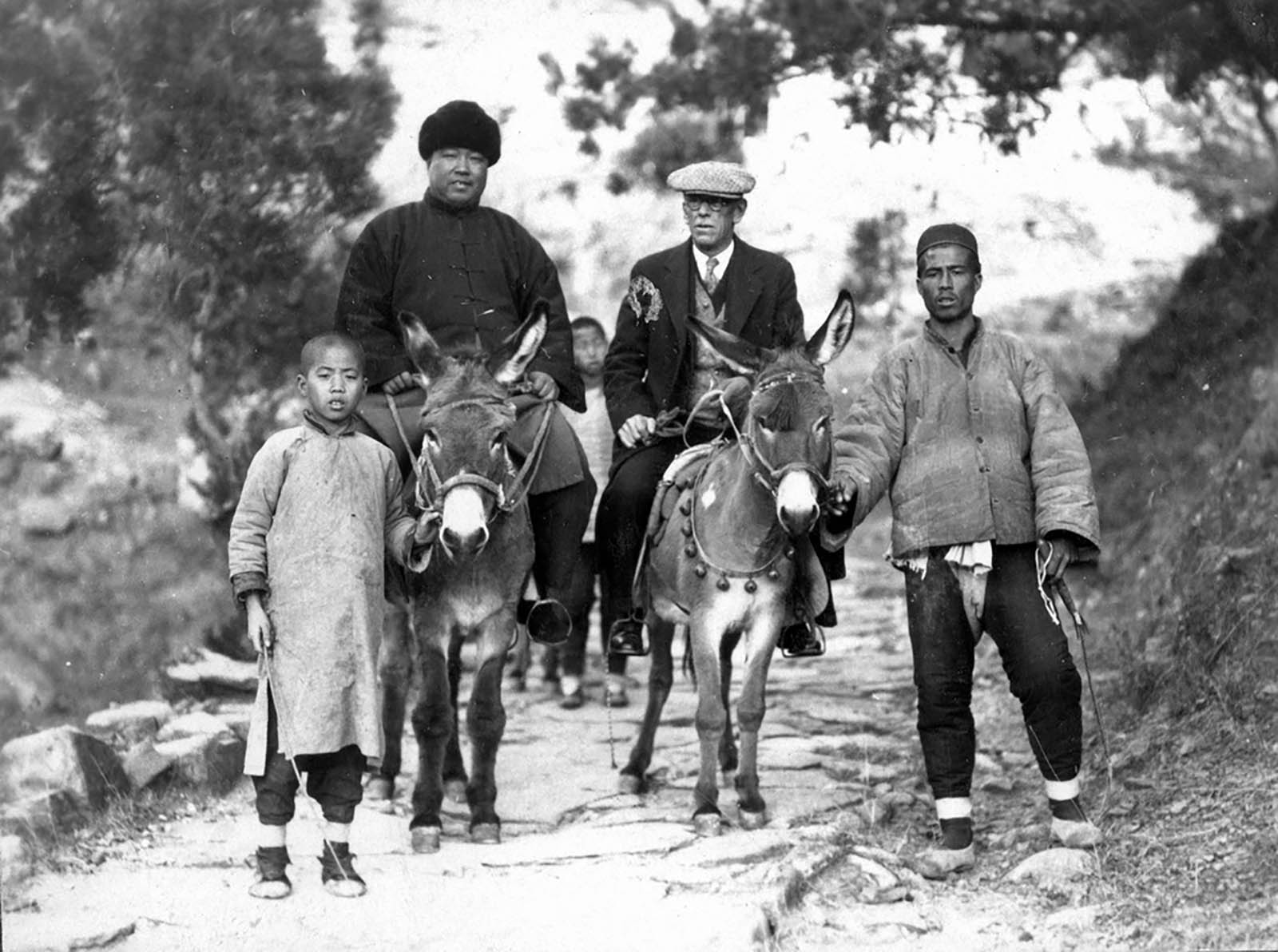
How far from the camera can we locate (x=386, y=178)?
920 cm

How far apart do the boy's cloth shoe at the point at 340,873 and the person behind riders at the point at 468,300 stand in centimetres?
143

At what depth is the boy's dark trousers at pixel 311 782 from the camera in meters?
5.22

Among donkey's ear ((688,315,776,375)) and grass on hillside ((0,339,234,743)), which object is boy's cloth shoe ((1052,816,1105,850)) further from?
grass on hillside ((0,339,234,743))

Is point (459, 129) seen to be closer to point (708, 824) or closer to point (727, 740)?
point (727, 740)

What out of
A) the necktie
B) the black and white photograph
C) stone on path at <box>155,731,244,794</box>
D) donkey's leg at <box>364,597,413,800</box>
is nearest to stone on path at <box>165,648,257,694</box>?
the black and white photograph

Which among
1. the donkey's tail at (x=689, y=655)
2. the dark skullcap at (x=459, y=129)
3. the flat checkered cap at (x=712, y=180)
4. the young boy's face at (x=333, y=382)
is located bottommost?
the donkey's tail at (x=689, y=655)

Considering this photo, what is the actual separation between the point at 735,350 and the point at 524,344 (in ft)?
2.83

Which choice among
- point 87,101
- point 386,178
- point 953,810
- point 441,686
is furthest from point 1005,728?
point 87,101

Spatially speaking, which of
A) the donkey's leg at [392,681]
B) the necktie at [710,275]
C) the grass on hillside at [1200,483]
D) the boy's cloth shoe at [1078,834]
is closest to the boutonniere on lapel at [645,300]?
the necktie at [710,275]

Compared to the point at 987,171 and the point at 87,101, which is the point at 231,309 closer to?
the point at 87,101

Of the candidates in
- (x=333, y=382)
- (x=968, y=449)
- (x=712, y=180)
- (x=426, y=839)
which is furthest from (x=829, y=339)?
(x=426, y=839)

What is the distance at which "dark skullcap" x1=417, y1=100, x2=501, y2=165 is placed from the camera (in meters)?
6.62

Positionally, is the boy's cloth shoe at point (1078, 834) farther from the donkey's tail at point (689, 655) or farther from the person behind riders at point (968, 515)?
the donkey's tail at point (689, 655)

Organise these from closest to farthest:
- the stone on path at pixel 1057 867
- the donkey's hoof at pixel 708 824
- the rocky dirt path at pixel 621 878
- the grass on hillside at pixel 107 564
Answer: the rocky dirt path at pixel 621 878 < the stone on path at pixel 1057 867 < the donkey's hoof at pixel 708 824 < the grass on hillside at pixel 107 564
